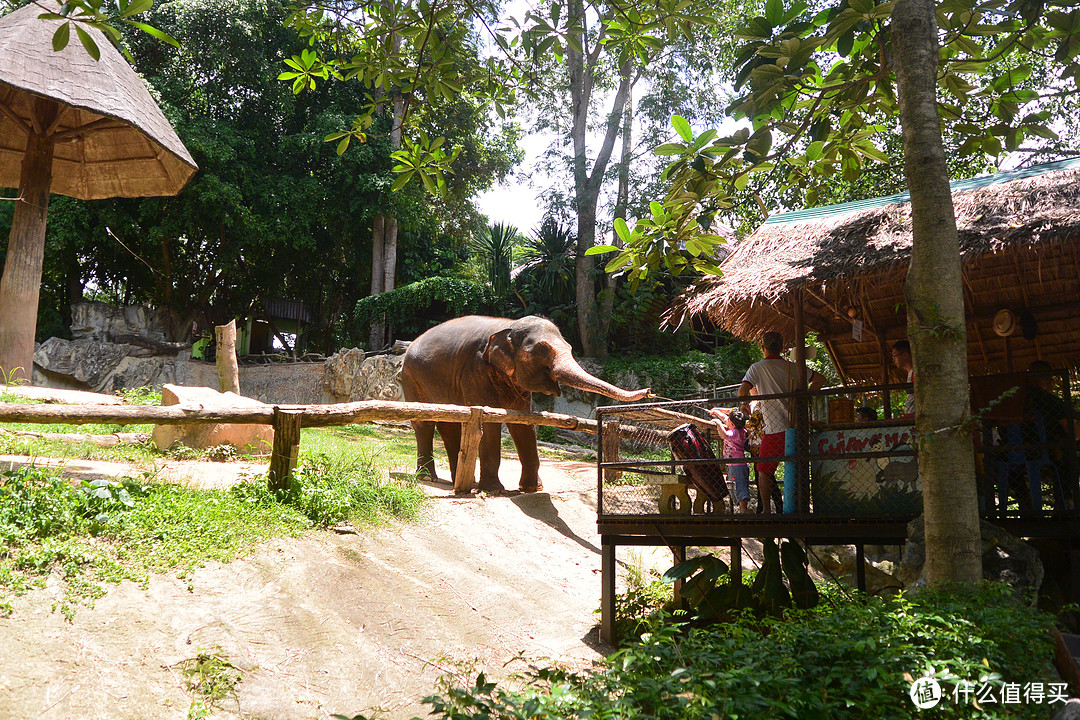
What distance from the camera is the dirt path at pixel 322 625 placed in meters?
3.81

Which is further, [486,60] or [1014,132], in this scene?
[486,60]

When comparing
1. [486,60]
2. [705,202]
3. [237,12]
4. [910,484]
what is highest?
[237,12]

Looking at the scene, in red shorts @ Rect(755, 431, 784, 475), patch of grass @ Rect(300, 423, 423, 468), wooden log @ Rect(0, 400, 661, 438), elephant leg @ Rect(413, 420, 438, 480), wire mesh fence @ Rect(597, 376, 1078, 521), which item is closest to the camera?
wire mesh fence @ Rect(597, 376, 1078, 521)

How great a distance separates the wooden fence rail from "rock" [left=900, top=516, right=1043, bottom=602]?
4217 mm

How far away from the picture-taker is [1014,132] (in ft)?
15.8

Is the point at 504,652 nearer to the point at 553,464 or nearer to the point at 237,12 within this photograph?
the point at 553,464

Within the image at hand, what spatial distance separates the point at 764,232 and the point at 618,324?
13.3 m

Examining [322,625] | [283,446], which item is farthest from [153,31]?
[283,446]

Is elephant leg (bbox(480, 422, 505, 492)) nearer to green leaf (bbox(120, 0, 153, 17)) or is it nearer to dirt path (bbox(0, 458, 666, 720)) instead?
dirt path (bbox(0, 458, 666, 720))

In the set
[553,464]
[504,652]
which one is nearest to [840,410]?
[504,652]

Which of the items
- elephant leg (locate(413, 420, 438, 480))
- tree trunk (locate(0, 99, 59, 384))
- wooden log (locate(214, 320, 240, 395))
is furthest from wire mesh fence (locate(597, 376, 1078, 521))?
tree trunk (locate(0, 99, 59, 384))

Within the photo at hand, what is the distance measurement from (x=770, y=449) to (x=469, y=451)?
330cm

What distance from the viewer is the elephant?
858 centimetres

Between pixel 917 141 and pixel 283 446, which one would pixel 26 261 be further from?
pixel 917 141
